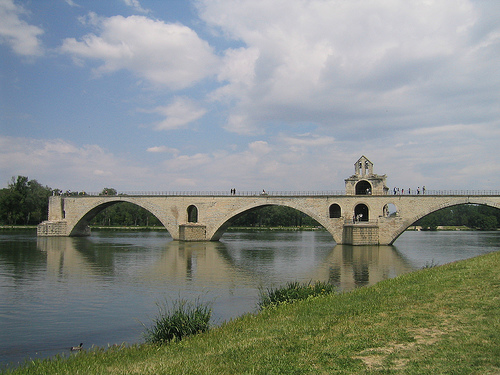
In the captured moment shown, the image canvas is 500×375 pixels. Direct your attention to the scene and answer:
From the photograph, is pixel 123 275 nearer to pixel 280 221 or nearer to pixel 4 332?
pixel 4 332

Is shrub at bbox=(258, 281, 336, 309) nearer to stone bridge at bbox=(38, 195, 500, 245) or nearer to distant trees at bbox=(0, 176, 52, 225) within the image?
stone bridge at bbox=(38, 195, 500, 245)

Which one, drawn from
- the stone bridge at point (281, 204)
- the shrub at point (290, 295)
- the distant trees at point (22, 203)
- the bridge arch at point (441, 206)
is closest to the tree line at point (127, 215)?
the distant trees at point (22, 203)

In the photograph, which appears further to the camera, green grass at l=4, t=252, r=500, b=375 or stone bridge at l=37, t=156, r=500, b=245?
stone bridge at l=37, t=156, r=500, b=245

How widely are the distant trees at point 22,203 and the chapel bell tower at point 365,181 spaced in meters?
52.6

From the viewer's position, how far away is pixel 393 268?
24.2 meters

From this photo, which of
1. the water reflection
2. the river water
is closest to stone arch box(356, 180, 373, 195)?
the water reflection

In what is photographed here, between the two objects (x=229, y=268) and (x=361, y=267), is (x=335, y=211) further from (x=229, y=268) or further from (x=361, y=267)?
(x=229, y=268)

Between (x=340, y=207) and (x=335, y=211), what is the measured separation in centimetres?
144

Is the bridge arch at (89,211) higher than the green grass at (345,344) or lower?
higher

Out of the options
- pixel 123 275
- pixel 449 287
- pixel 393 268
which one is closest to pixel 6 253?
pixel 123 275

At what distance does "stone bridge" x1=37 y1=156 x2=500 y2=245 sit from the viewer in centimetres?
3953

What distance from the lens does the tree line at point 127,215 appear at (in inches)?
2766

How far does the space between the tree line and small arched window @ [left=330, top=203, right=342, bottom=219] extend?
18513 millimetres

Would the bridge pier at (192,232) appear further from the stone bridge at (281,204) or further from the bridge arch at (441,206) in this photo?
the bridge arch at (441,206)
